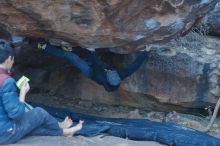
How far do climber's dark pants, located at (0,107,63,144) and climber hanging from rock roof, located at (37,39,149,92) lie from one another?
2.56 ft


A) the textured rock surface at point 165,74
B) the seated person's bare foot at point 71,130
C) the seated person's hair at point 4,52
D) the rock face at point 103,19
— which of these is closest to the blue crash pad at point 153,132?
the seated person's bare foot at point 71,130

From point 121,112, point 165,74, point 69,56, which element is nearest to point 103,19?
point 69,56

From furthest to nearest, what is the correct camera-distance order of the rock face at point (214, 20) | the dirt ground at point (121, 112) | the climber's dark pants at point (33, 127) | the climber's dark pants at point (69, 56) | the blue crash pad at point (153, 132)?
the rock face at point (214, 20), the dirt ground at point (121, 112), the climber's dark pants at point (69, 56), the blue crash pad at point (153, 132), the climber's dark pants at point (33, 127)

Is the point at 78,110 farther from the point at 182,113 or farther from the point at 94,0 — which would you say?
the point at 94,0

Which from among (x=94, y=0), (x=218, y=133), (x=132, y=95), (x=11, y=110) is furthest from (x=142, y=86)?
(x=11, y=110)

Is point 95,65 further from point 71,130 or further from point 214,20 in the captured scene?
point 214,20

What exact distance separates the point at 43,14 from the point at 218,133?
6.85ft

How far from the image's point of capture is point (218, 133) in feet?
15.8

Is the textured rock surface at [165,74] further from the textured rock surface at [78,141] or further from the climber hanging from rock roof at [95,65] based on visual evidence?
the textured rock surface at [78,141]

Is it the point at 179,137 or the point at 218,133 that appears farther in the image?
the point at 218,133

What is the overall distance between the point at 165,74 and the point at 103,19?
4.36 feet

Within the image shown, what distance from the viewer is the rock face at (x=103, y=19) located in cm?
385

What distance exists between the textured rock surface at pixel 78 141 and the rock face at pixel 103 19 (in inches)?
32.3

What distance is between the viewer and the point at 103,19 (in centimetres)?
394
